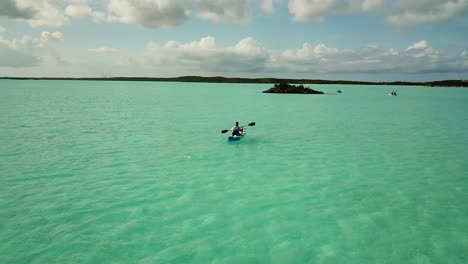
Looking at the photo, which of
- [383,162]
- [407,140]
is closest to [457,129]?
[407,140]

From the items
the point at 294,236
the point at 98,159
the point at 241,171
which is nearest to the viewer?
the point at 294,236

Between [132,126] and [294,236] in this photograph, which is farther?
[132,126]

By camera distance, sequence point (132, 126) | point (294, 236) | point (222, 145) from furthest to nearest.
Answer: point (132, 126), point (222, 145), point (294, 236)

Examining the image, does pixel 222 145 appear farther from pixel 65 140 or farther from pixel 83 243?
pixel 83 243

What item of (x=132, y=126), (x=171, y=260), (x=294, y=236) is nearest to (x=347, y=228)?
(x=294, y=236)

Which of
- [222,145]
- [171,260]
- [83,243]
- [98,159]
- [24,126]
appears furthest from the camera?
[24,126]

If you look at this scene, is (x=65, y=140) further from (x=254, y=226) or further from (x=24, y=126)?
(x=254, y=226)

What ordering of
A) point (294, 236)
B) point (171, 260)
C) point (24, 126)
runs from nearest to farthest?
point (171, 260) < point (294, 236) < point (24, 126)

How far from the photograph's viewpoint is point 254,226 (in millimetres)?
11242

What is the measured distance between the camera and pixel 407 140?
28234 mm

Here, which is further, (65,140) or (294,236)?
(65,140)

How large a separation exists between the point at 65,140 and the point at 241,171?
656 inches

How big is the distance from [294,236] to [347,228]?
6.91ft

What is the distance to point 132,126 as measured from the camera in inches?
1367
